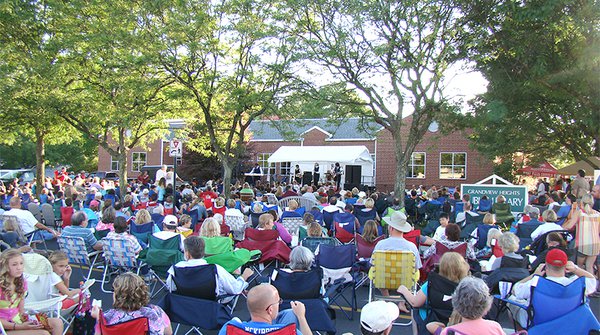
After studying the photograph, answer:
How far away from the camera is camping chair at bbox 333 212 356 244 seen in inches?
341

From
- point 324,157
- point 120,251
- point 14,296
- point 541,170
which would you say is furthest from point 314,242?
point 541,170

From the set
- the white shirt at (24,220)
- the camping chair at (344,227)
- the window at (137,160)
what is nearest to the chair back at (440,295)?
the camping chair at (344,227)

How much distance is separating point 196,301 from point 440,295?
7.47 feet

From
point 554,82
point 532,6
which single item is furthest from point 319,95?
point 554,82

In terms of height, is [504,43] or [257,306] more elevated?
[504,43]

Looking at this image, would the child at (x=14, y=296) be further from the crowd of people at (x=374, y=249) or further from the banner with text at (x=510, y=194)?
the banner with text at (x=510, y=194)

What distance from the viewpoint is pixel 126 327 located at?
11.5 feet

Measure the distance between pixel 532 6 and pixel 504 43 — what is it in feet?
6.90

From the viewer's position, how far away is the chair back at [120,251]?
6480 mm

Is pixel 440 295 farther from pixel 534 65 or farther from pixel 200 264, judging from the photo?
pixel 534 65

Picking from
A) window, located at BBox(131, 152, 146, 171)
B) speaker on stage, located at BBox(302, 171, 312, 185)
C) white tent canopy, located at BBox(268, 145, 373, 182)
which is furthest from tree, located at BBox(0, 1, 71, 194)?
window, located at BBox(131, 152, 146, 171)

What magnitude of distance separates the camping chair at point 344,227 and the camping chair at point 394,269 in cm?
312

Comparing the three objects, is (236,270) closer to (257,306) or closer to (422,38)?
(257,306)

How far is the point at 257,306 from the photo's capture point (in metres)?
3.05
